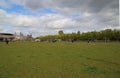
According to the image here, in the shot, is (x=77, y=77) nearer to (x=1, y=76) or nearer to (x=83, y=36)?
(x=1, y=76)

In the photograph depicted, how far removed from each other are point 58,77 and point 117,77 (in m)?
3.40

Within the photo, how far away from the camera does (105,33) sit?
13212cm

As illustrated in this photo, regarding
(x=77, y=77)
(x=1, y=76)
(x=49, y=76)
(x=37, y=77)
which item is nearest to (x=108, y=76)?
(x=77, y=77)

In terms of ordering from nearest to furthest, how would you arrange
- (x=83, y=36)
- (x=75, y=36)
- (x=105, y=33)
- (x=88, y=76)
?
1. (x=88, y=76)
2. (x=105, y=33)
3. (x=83, y=36)
4. (x=75, y=36)

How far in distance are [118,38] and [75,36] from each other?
48104 millimetres

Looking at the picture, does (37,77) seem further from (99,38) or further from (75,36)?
(75,36)

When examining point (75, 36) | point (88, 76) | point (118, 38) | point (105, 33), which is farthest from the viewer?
point (75, 36)

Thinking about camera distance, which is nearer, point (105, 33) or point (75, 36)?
point (105, 33)

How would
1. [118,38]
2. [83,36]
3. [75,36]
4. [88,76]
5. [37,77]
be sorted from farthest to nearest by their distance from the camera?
[75,36] → [83,36] → [118,38] → [88,76] → [37,77]

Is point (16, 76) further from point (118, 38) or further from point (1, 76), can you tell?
point (118, 38)

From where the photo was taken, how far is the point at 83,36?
151 m

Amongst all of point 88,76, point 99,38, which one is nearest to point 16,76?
point 88,76

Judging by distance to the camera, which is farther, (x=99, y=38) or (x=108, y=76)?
(x=99, y=38)

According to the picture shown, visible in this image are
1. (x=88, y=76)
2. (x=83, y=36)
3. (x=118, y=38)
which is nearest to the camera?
(x=88, y=76)
